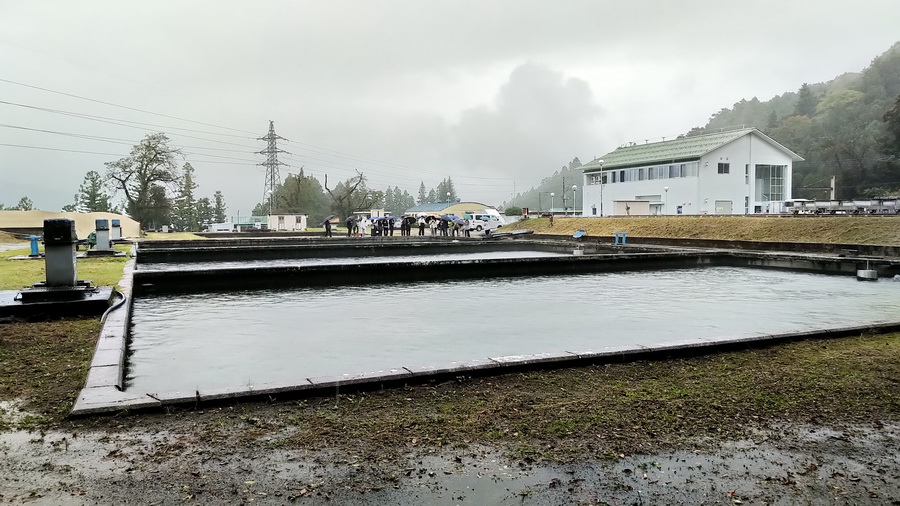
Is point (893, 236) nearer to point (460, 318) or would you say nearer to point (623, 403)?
point (460, 318)

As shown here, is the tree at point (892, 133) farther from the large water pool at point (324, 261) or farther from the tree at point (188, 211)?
the tree at point (188, 211)

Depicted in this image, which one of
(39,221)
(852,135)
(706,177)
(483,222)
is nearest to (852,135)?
(852,135)

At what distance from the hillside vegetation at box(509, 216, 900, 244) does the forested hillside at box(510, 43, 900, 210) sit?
85.4ft

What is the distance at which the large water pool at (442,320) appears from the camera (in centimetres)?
640

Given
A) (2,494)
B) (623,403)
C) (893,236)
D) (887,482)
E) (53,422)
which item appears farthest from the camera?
(893,236)

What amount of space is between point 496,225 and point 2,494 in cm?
4009

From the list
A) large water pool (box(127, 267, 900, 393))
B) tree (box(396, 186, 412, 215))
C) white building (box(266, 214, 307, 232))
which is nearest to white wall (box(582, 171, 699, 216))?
white building (box(266, 214, 307, 232))

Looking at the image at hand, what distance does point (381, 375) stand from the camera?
4.66 metres

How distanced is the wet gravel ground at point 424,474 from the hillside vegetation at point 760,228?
806 inches

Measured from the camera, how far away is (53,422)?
3676 millimetres

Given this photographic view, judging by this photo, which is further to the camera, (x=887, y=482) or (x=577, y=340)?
(x=577, y=340)

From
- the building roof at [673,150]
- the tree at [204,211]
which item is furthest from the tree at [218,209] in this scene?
the building roof at [673,150]

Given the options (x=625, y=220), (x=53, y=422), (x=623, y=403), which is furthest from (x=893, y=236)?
(x=53, y=422)

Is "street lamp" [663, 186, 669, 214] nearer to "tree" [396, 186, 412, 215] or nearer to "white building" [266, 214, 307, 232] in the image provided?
"white building" [266, 214, 307, 232]
